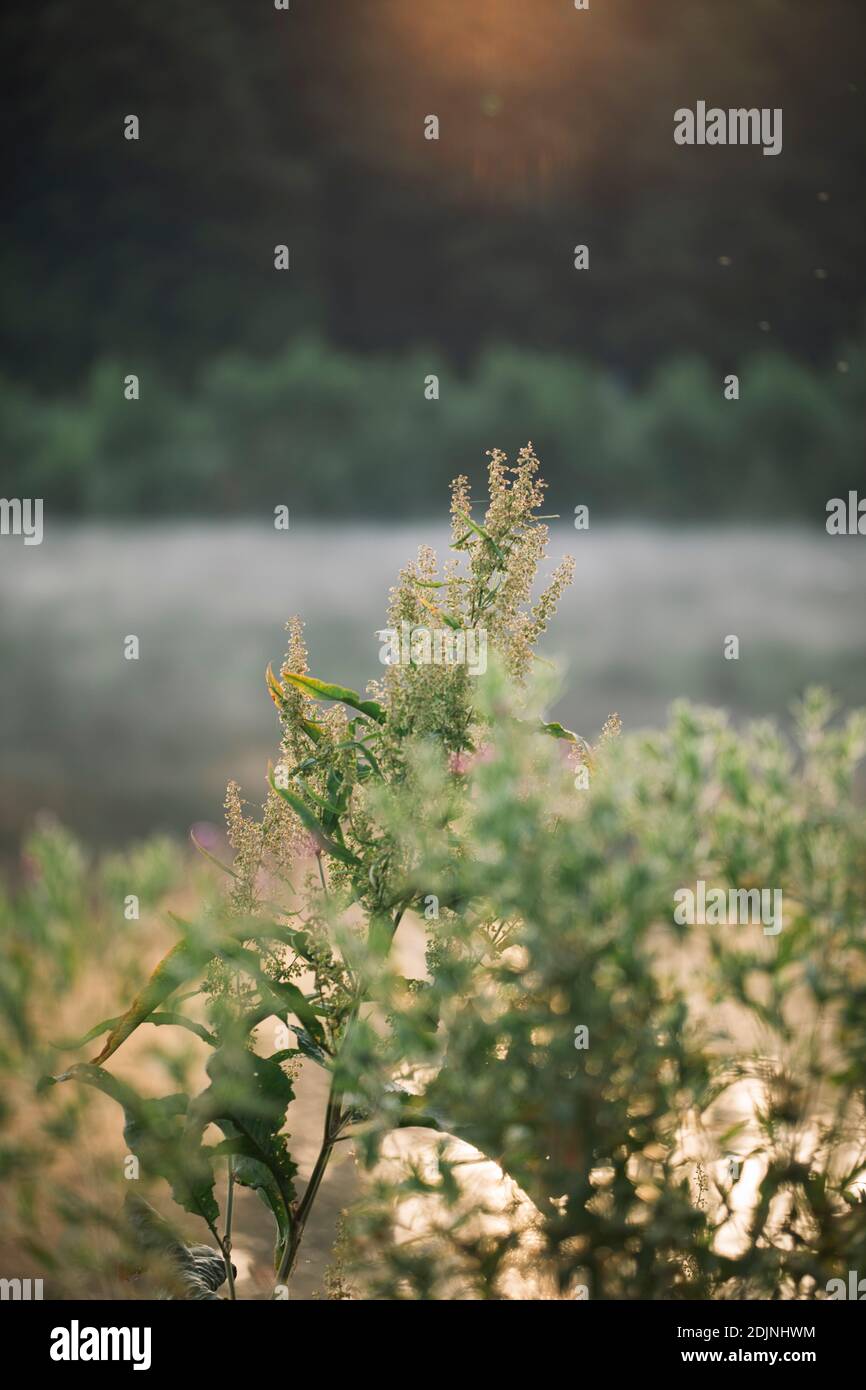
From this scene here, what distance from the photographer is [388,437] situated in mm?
2113

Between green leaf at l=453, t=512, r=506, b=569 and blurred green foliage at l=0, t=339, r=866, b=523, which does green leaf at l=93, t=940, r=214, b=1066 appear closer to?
green leaf at l=453, t=512, r=506, b=569

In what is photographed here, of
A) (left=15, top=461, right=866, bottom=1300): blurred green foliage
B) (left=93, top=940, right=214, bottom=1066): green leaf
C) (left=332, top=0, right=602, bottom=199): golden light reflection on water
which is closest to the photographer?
(left=15, top=461, right=866, bottom=1300): blurred green foliage

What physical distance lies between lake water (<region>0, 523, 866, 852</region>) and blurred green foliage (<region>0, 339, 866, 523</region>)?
7 cm

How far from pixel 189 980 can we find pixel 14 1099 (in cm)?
21

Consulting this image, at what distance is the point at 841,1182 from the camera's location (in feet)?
3.17

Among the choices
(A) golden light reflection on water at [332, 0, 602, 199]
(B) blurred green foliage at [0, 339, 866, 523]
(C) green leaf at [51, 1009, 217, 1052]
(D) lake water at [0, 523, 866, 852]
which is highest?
(A) golden light reflection on water at [332, 0, 602, 199]

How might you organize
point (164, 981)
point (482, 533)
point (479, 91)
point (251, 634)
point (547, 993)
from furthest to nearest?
point (251, 634) → point (479, 91) → point (482, 533) → point (164, 981) → point (547, 993)

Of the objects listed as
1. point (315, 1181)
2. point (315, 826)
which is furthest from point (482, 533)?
point (315, 1181)

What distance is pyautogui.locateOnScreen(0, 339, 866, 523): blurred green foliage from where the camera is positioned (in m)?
2.02

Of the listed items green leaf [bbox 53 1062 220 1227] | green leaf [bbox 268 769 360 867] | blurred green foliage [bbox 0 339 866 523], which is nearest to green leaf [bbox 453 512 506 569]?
green leaf [bbox 268 769 360 867]

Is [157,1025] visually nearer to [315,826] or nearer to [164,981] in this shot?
[164,981]

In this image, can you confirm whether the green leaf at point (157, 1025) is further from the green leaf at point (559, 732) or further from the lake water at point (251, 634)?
the lake water at point (251, 634)

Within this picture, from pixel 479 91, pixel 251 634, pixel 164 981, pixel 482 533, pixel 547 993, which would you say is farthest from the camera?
pixel 251 634

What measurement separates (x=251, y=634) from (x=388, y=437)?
473 millimetres
